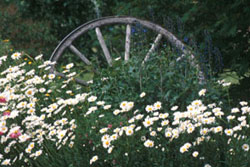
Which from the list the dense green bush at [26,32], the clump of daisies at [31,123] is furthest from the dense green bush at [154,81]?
the dense green bush at [26,32]

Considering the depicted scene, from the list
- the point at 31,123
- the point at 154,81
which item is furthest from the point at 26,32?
the point at 31,123

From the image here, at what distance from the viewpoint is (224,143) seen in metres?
2.99

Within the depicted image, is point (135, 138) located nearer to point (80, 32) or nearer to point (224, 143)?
point (224, 143)

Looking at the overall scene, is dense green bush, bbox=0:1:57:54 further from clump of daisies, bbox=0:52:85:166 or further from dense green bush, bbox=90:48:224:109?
dense green bush, bbox=90:48:224:109

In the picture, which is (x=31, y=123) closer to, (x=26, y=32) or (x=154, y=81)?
(x=154, y=81)

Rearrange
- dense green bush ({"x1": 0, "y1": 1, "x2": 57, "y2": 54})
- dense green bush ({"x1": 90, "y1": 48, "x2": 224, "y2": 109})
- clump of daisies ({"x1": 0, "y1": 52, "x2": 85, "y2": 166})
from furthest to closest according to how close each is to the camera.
Result: dense green bush ({"x1": 0, "y1": 1, "x2": 57, "y2": 54}) < dense green bush ({"x1": 90, "y1": 48, "x2": 224, "y2": 109}) < clump of daisies ({"x1": 0, "y1": 52, "x2": 85, "y2": 166})

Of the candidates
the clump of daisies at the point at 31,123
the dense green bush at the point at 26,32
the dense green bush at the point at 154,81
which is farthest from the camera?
the dense green bush at the point at 26,32

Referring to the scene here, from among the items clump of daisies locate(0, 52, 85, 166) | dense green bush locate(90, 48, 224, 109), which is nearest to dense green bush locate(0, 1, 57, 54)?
clump of daisies locate(0, 52, 85, 166)

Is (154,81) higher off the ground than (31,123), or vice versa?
(31,123)

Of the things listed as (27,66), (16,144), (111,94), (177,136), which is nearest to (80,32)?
(27,66)

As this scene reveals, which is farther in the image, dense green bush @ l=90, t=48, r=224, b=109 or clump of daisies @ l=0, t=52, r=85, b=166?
dense green bush @ l=90, t=48, r=224, b=109

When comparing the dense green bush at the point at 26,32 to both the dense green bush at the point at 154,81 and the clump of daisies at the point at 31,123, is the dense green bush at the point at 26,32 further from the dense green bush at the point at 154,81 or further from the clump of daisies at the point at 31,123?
the dense green bush at the point at 154,81

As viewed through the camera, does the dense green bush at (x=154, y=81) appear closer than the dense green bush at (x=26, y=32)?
Yes

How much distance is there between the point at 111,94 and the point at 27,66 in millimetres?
1539
